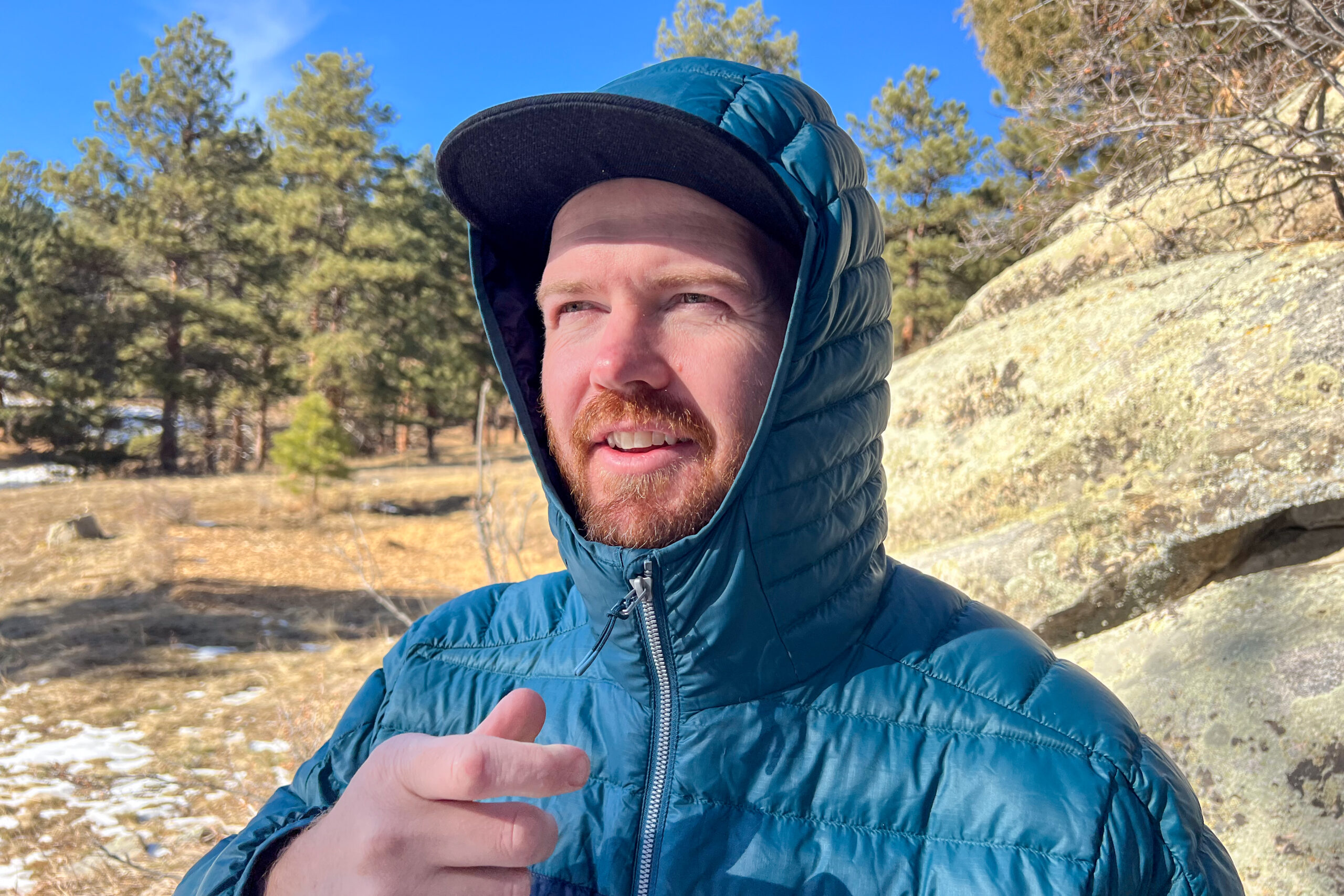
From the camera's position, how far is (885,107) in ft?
55.7

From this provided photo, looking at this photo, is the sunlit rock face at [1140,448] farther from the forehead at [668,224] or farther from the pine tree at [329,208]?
the pine tree at [329,208]

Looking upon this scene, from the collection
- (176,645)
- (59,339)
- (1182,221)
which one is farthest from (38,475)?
(1182,221)

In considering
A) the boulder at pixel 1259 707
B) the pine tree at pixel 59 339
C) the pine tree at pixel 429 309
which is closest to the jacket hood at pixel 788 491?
the boulder at pixel 1259 707

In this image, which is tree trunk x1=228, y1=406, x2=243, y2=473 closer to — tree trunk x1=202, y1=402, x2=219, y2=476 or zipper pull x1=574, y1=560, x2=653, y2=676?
tree trunk x1=202, y1=402, x2=219, y2=476

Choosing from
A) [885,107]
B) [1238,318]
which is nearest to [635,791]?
[1238,318]

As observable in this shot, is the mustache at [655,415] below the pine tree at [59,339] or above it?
below

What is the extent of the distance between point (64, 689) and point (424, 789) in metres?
6.95

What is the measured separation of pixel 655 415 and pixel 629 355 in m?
0.09

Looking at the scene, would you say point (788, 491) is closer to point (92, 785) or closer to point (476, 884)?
point (476, 884)

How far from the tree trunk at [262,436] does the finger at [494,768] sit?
21998 mm

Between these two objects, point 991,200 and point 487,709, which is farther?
point 991,200

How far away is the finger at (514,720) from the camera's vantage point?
31.8 inches

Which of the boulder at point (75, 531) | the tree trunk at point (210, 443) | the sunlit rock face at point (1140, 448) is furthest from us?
the tree trunk at point (210, 443)

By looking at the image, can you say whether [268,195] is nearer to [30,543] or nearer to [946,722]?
[30,543]
